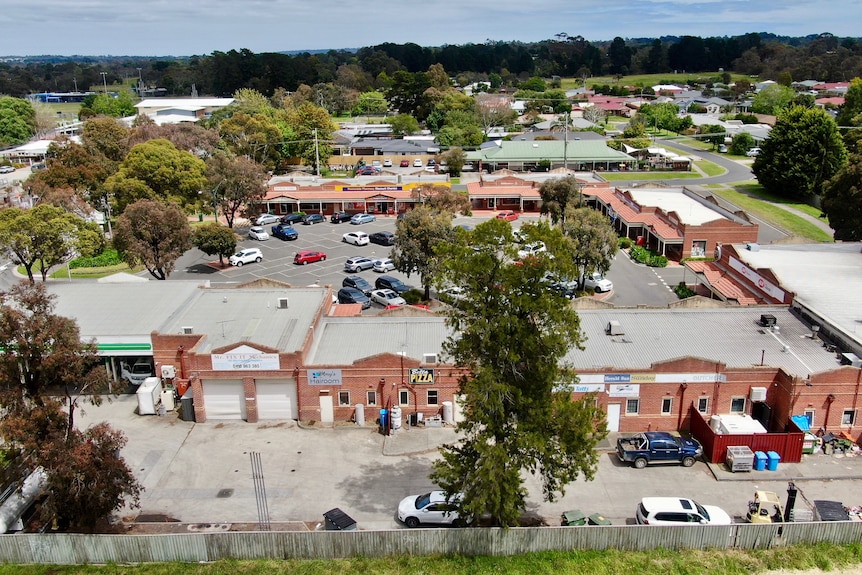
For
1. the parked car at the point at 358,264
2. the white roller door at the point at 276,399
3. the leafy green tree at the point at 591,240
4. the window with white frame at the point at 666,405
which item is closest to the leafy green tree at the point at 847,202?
the leafy green tree at the point at 591,240

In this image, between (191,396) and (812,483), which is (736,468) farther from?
(191,396)

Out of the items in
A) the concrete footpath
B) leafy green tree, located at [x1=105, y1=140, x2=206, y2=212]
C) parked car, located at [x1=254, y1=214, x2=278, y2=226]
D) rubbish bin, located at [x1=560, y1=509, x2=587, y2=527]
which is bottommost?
the concrete footpath

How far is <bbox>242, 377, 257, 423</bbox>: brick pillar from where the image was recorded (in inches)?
1221

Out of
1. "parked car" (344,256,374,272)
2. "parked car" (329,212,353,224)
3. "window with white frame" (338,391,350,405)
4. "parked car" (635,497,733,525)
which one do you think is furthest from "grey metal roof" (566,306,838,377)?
"parked car" (329,212,353,224)

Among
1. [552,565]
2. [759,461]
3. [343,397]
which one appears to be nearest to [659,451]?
[759,461]

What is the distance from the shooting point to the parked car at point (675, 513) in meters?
23.4

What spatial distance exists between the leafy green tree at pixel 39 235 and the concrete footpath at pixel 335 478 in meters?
20.1

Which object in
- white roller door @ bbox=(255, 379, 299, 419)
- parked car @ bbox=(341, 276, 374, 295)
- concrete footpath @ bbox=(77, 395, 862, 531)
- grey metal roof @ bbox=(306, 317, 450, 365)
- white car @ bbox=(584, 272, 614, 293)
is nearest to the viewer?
concrete footpath @ bbox=(77, 395, 862, 531)

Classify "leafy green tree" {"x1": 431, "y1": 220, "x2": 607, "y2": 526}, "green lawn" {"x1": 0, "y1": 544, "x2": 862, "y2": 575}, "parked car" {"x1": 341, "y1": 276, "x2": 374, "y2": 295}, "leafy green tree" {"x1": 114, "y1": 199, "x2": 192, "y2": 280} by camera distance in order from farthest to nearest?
"parked car" {"x1": 341, "y1": 276, "x2": 374, "y2": 295}, "leafy green tree" {"x1": 114, "y1": 199, "x2": 192, "y2": 280}, "green lawn" {"x1": 0, "y1": 544, "x2": 862, "y2": 575}, "leafy green tree" {"x1": 431, "y1": 220, "x2": 607, "y2": 526}

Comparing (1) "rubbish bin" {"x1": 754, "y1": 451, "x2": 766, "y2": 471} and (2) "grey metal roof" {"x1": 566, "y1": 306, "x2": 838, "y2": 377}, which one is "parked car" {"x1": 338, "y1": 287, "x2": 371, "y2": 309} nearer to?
(2) "grey metal roof" {"x1": 566, "y1": 306, "x2": 838, "y2": 377}

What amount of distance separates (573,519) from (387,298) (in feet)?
76.6

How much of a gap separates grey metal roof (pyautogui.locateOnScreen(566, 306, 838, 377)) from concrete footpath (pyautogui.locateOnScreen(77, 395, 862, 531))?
12.7ft

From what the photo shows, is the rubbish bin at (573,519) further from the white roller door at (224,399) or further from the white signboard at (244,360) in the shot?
the white roller door at (224,399)

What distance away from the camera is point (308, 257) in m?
55.2
